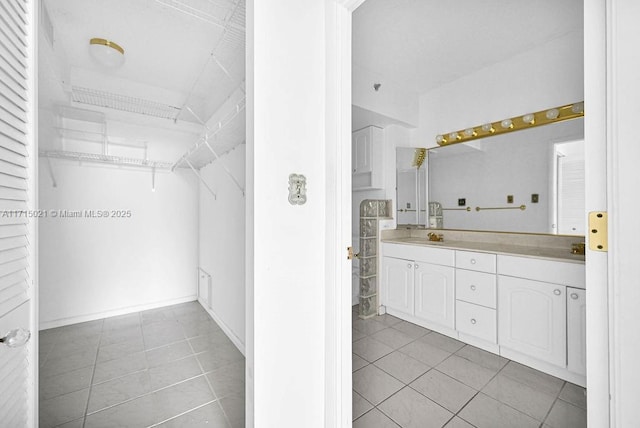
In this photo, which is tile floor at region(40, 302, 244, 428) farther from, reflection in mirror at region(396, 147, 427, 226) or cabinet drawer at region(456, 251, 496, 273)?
reflection in mirror at region(396, 147, 427, 226)

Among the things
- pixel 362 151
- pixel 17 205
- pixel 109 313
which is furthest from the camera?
pixel 362 151

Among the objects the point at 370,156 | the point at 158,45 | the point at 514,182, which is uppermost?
the point at 158,45

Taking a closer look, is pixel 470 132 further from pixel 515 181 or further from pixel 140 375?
pixel 140 375

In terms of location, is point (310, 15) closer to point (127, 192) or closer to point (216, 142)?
point (216, 142)

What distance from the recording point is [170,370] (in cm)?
200

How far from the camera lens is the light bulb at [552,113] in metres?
2.22

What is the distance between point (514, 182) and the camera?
246 cm

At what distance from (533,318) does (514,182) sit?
1249 mm

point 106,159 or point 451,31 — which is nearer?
point 451,31

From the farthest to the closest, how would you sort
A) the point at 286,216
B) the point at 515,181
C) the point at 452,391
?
the point at 515,181 → the point at 452,391 → the point at 286,216

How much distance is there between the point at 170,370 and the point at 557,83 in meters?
4.03

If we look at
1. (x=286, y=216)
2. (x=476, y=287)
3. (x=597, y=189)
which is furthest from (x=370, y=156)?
(x=597, y=189)

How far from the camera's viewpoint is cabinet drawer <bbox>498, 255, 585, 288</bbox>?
1729mm

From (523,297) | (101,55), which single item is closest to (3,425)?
(101,55)
